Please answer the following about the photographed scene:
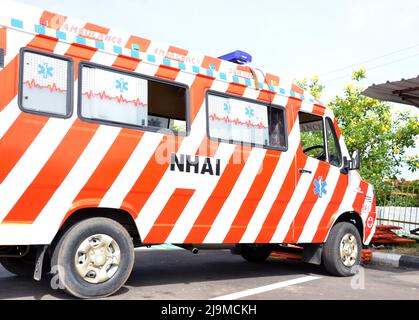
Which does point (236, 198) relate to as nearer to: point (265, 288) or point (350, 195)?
point (265, 288)

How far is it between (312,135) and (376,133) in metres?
8.93

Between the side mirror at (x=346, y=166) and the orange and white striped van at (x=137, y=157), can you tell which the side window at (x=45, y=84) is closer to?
the orange and white striped van at (x=137, y=157)

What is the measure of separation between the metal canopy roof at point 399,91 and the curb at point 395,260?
2.90 meters

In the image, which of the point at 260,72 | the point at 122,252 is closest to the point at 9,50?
the point at 122,252

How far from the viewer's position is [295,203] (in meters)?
6.65

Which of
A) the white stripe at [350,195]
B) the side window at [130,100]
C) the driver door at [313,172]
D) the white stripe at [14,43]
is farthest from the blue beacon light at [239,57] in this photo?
the white stripe at [14,43]

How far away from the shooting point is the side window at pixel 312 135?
7051mm

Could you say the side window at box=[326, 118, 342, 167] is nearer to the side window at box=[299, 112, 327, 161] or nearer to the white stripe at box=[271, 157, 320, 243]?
the side window at box=[299, 112, 327, 161]

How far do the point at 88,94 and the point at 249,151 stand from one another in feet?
7.45

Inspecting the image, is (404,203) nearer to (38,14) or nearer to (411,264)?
(411,264)

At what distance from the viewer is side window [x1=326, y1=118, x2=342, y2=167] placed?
7367mm

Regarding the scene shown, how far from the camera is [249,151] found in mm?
6188

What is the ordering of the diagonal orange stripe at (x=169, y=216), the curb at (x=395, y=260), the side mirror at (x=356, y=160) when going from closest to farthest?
the diagonal orange stripe at (x=169, y=216), the side mirror at (x=356, y=160), the curb at (x=395, y=260)

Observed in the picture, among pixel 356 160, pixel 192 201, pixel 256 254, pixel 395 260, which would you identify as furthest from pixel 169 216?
pixel 395 260
